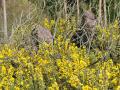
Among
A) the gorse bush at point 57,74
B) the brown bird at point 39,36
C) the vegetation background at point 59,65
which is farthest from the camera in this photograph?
the brown bird at point 39,36

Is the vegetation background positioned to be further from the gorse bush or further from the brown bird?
the brown bird

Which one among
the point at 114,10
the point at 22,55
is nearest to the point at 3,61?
the point at 22,55

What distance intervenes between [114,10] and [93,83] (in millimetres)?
7298

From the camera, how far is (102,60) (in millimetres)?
5332

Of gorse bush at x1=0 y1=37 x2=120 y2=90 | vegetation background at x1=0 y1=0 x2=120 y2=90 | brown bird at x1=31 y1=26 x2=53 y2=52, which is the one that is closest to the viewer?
gorse bush at x1=0 y1=37 x2=120 y2=90

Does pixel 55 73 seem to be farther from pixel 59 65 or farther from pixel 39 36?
pixel 39 36

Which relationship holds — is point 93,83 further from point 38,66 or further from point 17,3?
point 17,3

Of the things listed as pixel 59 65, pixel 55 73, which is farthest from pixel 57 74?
pixel 59 65

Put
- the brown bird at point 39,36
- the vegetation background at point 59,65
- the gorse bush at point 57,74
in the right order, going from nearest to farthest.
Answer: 1. the gorse bush at point 57,74
2. the vegetation background at point 59,65
3. the brown bird at point 39,36

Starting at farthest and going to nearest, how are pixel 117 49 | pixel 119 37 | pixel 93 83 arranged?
pixel 119 37 < pixel 117 49 < pixel 93 83

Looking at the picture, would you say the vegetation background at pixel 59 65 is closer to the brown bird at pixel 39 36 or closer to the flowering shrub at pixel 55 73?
the flowering shrub at pixel 55 73

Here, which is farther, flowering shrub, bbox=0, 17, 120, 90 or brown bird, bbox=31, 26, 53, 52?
brown bird, bbox=31, 26, 53, 52

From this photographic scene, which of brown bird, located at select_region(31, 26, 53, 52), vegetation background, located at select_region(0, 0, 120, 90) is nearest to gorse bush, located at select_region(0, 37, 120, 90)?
vegetation background, located at select_region(0, 0, 120, 90)

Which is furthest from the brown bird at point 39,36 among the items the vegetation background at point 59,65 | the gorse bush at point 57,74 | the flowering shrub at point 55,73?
the gorse bush at point 57,74
